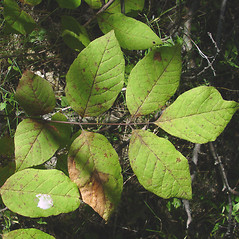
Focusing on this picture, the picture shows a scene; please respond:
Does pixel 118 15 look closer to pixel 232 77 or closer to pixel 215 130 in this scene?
pixel 215 130

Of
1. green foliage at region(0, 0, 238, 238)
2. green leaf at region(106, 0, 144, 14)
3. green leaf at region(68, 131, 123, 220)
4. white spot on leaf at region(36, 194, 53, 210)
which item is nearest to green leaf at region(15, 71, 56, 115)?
green foliage at region(0, 0, 238, 238)

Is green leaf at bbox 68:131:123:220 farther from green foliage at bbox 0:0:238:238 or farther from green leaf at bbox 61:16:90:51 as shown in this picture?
green leaf at bbox 61:16:90:51

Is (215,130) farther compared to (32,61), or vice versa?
(32,61)

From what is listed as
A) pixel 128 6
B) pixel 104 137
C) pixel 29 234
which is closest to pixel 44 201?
pixel 29 234

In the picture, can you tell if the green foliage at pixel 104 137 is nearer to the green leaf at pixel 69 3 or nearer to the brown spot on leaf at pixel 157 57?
the brown spot on leaf at pixel 157 57

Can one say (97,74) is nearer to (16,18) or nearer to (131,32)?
(131,32)

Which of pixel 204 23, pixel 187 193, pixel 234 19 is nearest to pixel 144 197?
pixel 187 193
